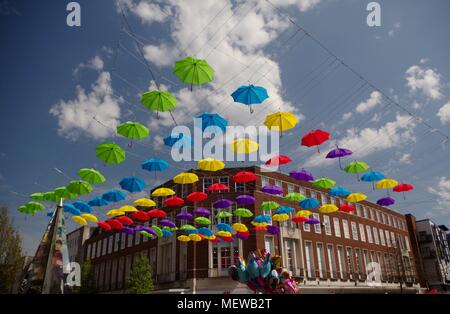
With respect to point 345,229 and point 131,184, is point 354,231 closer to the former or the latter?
point 345,229

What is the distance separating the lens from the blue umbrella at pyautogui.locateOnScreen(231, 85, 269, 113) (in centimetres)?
1130

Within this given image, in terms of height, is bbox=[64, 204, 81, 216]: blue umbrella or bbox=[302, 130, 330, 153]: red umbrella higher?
bbox=[302, 130, 330, 153]: red umbrella

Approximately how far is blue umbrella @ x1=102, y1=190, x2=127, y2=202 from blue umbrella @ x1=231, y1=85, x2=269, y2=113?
28.8ft

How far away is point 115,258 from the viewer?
45031 mm

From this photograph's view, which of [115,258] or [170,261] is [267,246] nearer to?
[170,261]

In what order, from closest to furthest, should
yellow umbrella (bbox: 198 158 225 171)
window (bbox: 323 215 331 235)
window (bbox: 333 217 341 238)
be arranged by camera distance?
yellow umbrella (bbox: 198 158 225 171), window (bbox: 323 215 331 235), window (bbox: 333 217 341 238)

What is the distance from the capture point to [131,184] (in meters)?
16.2

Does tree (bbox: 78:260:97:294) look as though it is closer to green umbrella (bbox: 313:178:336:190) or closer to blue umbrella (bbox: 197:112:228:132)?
green umbrella (bbox: 313:178:336:190)

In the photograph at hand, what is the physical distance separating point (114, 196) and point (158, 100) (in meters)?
7.75

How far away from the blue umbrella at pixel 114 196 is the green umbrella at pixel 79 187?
1332mm

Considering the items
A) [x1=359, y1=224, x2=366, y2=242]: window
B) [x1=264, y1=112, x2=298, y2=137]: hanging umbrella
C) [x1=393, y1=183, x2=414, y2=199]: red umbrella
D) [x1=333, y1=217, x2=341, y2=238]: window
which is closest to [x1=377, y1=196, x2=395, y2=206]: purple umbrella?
[x1=393, y1=183, x2=414, y2=199]: red umbrella

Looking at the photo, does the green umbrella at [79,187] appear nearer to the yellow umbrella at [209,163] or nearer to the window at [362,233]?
the yellow umbrella at [209,163]
